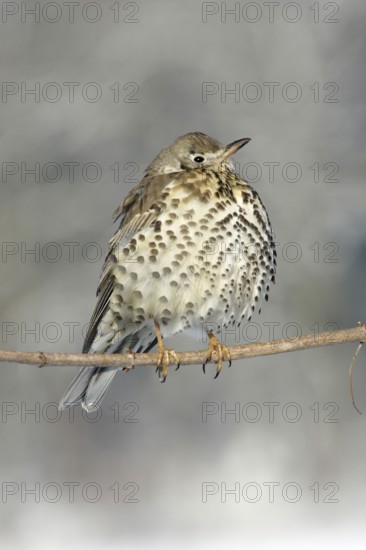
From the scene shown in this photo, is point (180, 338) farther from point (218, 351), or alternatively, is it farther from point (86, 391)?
point (218, 351)

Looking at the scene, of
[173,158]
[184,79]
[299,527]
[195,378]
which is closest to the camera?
[173,158]

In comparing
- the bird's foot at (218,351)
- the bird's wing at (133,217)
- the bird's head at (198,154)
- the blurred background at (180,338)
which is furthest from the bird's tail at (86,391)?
the blurred background at (180,338)

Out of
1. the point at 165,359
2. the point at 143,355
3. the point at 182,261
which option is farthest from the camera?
the point at 182,261

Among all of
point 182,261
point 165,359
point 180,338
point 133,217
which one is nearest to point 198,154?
point 133,217

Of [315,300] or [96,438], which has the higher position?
[315,300]

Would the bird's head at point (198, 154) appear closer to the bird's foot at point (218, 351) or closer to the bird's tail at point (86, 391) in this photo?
the bird's foot at point (218, 351)

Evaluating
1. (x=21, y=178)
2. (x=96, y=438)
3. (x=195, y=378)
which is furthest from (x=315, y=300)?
(x=21, y=178)

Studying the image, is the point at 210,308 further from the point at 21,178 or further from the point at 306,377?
the point at 21,178
